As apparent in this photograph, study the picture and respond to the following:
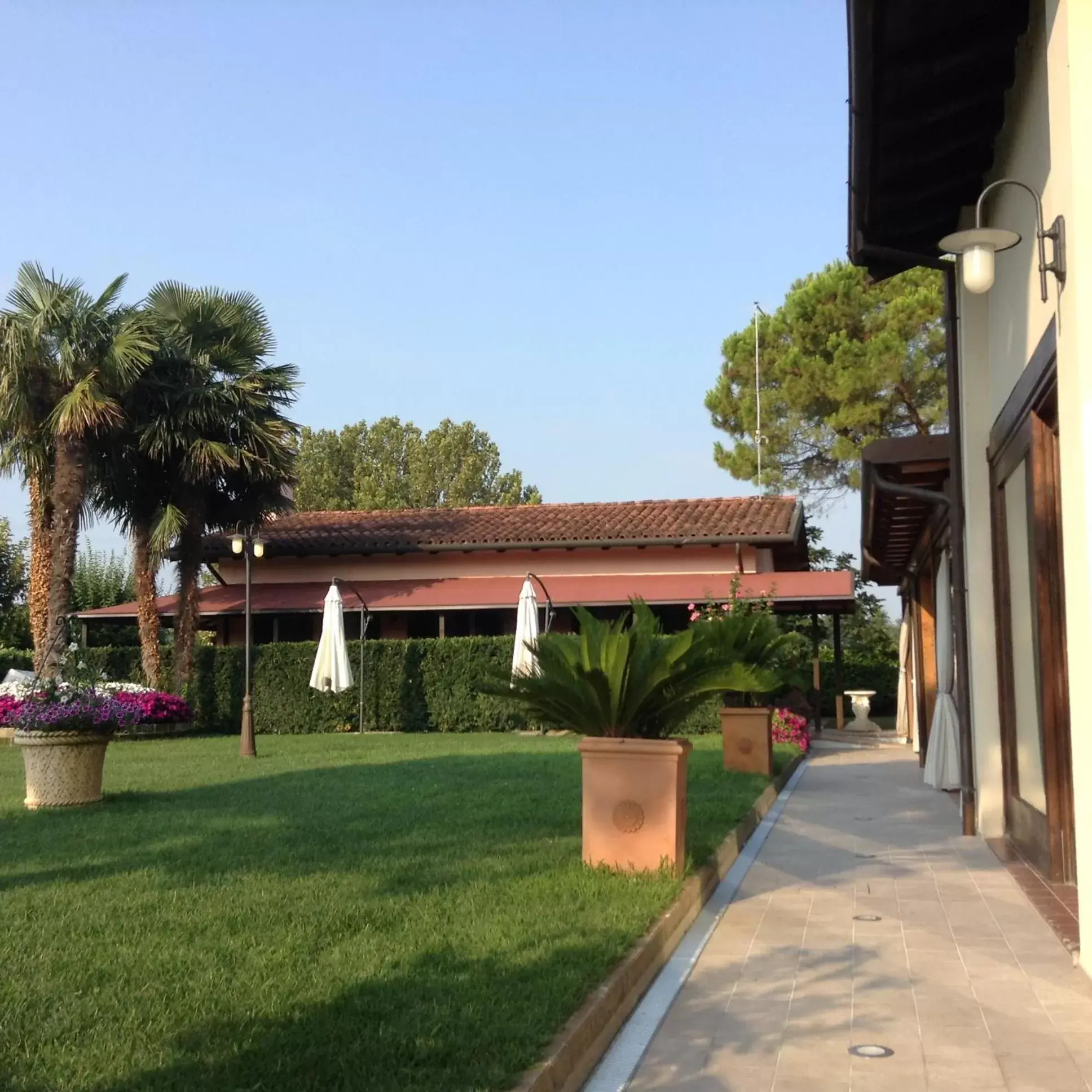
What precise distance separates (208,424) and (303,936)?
724 inches

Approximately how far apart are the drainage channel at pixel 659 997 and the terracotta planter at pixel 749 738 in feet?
16.2

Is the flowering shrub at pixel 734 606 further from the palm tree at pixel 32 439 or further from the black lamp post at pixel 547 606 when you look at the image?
the palm tree at pixel 32 439

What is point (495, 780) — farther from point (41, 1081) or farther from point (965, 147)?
point (41, 1081)

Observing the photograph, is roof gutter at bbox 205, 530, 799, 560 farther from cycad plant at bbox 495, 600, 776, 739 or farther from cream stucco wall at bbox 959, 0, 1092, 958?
cycad plant at bbox 495, 600, 776, 739

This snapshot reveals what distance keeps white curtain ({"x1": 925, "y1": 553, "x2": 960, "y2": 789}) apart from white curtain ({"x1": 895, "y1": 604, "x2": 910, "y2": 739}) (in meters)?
8.82

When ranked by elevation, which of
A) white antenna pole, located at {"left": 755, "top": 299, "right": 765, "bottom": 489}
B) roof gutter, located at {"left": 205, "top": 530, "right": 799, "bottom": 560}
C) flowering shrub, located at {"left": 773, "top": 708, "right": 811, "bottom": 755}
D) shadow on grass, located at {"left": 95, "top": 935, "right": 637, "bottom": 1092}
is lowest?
shadow on grass, located at {"left": 95, "top": 935, "right": 637, "bottom": 1092}

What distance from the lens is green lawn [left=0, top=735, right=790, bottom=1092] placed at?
3.76 m

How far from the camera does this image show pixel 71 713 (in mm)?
10430

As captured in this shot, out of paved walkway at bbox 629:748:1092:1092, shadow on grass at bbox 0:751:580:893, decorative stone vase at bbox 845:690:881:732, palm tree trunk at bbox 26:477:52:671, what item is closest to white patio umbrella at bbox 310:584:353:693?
palm tree trunk at bbox 26:477:52:671

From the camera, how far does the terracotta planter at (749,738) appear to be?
1345cm

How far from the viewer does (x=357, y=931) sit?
5.51 metres

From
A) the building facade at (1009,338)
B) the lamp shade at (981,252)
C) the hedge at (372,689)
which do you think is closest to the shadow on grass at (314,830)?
the building facade at (1009,338)

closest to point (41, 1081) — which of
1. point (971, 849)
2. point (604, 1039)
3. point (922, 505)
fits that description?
point (604, 1039)

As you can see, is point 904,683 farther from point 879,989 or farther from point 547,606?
point 879,989
